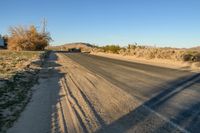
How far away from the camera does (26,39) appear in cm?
7956

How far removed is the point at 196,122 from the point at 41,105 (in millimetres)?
5063

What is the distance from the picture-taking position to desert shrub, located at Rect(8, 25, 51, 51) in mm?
77875

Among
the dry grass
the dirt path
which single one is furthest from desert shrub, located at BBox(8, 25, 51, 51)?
the dirt path

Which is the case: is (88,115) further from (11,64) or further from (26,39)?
(26,39)

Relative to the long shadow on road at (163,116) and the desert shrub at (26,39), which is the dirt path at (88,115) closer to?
the long shadow on road at (163,116)

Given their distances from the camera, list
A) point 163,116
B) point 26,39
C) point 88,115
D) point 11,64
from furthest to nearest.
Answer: point 26,39
point 11,64
point 88,115
point 163,116

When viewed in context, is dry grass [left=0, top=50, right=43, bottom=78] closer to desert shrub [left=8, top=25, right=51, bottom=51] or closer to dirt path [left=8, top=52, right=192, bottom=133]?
dirt path [left=8, top=52, right=192, bottom=133]

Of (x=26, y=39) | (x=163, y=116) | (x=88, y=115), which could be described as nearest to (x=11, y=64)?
(x=88, y=115)

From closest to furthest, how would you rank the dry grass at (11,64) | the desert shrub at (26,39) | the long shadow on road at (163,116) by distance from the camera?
the long shadow on road at (163,116)
the dry grass at (11,64)
the desert shrub at (26,39)

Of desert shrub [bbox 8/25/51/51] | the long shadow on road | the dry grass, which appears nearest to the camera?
the long shadow on road

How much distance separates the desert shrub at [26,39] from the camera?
77.9m

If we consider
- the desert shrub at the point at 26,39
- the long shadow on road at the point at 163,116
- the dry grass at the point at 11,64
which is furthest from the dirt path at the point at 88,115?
the desert shrub at the point at 26,39

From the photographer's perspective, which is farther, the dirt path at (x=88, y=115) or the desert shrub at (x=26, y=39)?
the desert shrub at (x=26, y=39)

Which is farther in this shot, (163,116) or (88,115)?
(88,115)
